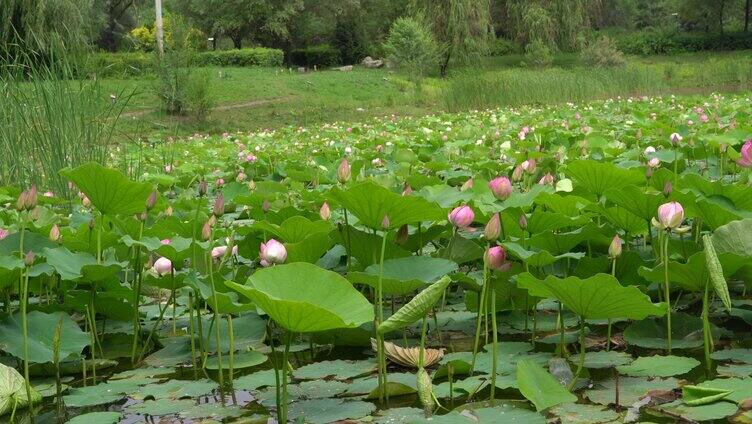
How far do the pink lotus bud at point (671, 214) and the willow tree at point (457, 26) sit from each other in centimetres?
1995

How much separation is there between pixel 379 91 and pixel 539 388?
18.2 meters

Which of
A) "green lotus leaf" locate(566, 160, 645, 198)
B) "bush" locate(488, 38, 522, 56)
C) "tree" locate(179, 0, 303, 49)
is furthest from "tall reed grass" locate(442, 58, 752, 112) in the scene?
"tree" locate(179, 0, 303, 49)

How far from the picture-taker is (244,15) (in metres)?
27.7

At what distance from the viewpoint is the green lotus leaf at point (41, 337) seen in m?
1.32

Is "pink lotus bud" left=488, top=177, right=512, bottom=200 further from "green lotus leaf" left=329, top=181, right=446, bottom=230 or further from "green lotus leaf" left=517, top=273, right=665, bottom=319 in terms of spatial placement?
"green lotus leaf" left=517, top=273, right=665, bottom=319

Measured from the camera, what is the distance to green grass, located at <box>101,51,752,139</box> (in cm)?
1119

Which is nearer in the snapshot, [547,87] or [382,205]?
[382,205]

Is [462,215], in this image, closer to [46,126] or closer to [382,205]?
[382,205]

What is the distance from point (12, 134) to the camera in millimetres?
3428

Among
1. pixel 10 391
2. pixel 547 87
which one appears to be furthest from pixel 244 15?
pixel 10 391

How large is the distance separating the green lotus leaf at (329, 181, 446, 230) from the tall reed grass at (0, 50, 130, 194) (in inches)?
88.1

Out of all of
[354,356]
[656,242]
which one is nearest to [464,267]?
[656,242]

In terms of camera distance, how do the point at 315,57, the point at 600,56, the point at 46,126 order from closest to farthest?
the point at 46,126 < the point at 600,56 < the point at 315,57

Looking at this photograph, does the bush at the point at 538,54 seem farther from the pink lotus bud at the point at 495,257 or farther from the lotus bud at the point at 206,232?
the pink lotus bud at the point at 495,257
